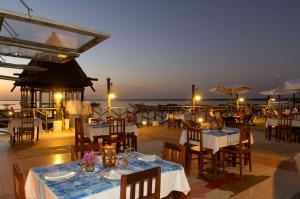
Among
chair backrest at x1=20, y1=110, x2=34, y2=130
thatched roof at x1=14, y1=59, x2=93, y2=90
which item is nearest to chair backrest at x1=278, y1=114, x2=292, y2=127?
chair backrest at x1=20, y1=110, x2=34, y2=130

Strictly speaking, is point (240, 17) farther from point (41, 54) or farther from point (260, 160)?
point (41, 54)

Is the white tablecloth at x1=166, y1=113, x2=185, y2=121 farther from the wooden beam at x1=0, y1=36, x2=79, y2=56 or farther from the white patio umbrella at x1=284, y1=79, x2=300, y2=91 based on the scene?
the wooden beam at x1=0, y1=36, x2=79, y2=56

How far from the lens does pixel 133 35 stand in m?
13.3

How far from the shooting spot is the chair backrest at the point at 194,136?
4.66m

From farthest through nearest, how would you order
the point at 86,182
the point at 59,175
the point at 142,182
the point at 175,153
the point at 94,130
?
the point at 94,130 < the point at 175,153 < the point at 59,175 < the point at 86,182 < the point at 142,182

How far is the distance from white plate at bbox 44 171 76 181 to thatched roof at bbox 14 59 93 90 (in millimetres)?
11516

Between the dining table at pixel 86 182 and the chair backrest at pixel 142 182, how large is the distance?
18 cm

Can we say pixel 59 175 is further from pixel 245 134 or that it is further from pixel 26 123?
pixel 26 123

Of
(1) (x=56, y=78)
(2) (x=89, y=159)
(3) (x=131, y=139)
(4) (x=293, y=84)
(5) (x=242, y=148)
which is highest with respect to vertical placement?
(1) (x=56, y=78)

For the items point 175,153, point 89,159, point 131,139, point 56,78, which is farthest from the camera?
point 56,78

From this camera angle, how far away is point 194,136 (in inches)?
191

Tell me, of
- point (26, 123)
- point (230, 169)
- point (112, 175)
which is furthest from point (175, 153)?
point (26, 123)

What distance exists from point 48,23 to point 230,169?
14.1ft

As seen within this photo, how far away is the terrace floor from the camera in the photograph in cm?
384
